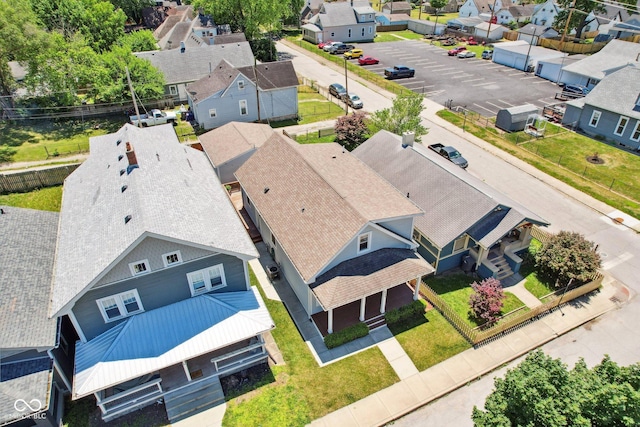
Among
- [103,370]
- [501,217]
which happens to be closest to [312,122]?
[501,217]

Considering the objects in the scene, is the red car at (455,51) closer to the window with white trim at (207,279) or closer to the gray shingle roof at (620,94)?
the gray shingle roof at (620,94)

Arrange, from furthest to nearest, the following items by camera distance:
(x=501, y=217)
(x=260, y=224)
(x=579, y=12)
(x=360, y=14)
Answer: (x=360, y=14) → (x=579, y=12) → (x=260, y=224) → (x=501, y=217)

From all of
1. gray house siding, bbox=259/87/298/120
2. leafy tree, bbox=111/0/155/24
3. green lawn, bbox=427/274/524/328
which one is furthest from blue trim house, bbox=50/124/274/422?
leafy tree, bbox=111/0/155/24

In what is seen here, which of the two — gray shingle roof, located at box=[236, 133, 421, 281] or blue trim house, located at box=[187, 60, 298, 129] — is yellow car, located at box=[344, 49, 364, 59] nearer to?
blue trim house, located at box=[187, 60, 298, 129]

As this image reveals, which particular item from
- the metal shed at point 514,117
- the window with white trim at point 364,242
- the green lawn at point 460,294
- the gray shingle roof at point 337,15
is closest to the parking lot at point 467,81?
the metal shed at point 514,117

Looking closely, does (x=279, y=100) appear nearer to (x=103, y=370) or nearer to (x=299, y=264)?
(x=299, y=264)

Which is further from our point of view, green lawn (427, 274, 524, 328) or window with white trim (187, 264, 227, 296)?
green lawn (427, 274, 524, 328)

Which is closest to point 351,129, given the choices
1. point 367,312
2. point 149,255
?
point 367,312
